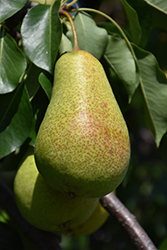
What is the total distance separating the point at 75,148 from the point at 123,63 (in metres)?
0.52

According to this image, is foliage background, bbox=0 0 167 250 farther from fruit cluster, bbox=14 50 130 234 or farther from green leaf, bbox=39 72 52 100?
fruit cluster, bbox=14 50 130 234

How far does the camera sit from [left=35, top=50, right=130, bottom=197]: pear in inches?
36.9

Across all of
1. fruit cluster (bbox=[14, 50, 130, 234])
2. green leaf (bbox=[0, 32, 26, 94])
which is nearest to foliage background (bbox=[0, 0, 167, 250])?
green leaf (bbox=[0, 32, 26, 94])

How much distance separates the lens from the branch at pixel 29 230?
1.45 metres

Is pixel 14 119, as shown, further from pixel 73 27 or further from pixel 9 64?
pixel 73 27

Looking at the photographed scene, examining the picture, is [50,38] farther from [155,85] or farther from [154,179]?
[154,179]

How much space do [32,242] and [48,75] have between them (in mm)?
702

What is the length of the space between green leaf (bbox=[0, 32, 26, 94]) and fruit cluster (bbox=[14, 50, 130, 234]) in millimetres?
122

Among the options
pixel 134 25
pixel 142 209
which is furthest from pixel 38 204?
pixel 142 209

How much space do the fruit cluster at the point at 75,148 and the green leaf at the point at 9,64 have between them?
0.40 feet

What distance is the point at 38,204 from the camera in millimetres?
1182

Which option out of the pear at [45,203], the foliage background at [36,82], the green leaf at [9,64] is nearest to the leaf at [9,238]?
the foliage background at [36,82]

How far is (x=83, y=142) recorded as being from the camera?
94 cm

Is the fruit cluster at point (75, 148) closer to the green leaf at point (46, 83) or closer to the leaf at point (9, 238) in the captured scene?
the green leaf at point (46, 83)
